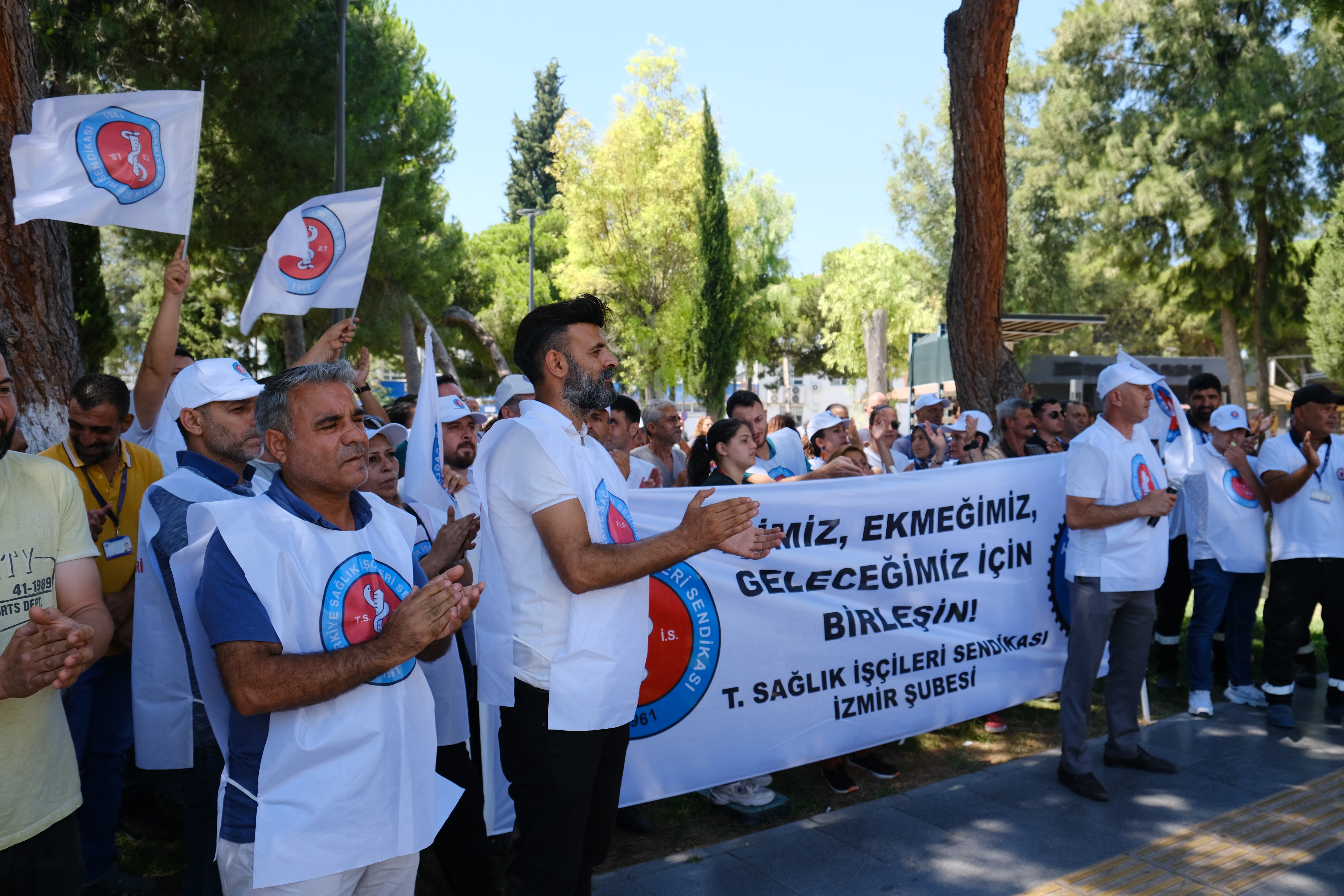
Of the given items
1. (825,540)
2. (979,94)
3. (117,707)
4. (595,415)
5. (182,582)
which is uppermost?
(979,94)

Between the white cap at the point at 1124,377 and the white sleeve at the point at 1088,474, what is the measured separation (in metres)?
0.29

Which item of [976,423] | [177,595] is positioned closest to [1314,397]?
[976,423]

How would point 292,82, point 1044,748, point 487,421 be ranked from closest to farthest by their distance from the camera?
point 1044,748 < point 487,421 < point 292,82

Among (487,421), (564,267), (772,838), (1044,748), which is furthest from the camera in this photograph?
(564,267)

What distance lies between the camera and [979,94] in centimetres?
809

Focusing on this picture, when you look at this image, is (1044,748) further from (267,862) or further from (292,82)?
(292,82)

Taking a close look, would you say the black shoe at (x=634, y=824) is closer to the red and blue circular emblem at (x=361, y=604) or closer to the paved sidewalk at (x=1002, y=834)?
the paved sidewalk at (x=1002, y=834)

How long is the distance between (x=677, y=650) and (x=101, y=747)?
7.81 feet

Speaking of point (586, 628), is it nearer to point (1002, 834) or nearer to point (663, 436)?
point (1002, 834)

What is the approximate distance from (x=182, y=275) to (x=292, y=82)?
9.33 m

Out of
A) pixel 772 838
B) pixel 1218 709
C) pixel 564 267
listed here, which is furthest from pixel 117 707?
pixel 564 267

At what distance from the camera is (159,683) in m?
3.29

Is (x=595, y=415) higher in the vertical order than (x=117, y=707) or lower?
higher

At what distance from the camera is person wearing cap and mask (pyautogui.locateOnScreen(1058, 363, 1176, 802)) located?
4727mm
